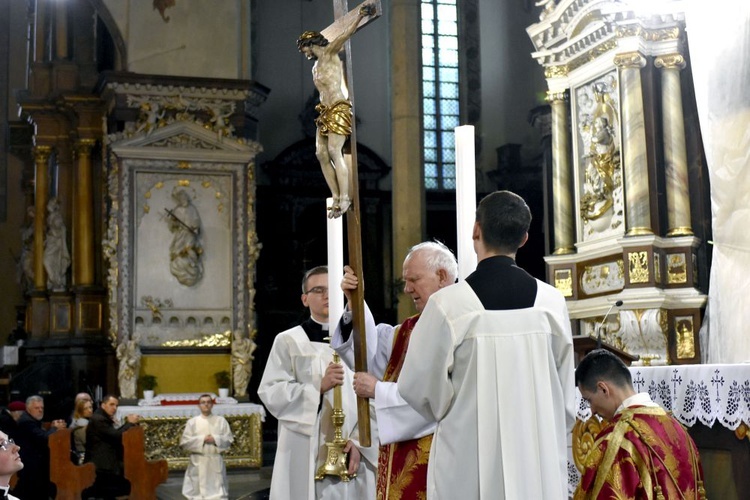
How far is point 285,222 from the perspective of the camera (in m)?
18.7

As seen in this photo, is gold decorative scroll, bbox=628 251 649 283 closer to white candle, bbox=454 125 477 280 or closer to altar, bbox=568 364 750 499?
altar, bbox=568 364 750 499

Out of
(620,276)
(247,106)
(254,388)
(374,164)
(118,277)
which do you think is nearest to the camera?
(620,276)

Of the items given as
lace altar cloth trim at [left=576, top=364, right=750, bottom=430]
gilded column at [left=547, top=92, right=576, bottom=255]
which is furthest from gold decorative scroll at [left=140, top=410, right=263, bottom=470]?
lace altar cloth trim at [left=576, top=364, right=750, bottom=430]

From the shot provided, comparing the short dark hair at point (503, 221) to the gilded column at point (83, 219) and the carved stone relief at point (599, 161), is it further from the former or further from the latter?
the gilded column at point (83, 219)

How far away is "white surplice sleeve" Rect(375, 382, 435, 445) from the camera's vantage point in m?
3.51

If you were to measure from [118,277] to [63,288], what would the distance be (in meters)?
2.86

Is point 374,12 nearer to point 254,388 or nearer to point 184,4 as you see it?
point 184,4

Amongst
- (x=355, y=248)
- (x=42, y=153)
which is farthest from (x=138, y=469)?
(x=42, y=153)

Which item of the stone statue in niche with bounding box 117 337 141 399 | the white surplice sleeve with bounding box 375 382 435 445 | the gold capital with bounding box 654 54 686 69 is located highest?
the gold capital with bounding box 654 54 686 69

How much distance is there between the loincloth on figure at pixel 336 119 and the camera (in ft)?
11.9

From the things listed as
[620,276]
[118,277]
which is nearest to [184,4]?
[118,277]

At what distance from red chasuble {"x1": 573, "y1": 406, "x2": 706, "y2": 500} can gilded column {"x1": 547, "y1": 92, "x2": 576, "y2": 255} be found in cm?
674

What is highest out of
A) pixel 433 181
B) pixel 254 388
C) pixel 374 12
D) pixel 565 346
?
pixel 433 181

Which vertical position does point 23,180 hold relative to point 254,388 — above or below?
above
